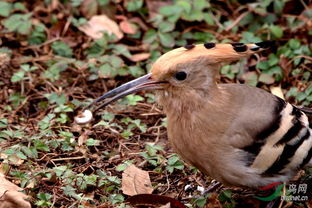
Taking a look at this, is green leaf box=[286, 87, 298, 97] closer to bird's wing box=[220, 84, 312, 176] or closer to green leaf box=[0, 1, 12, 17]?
bird's wing box=[220, 84, 312, 176]

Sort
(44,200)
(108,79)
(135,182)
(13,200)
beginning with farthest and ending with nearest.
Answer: (108,79) → (135,182) → (44,200) → (13,200)

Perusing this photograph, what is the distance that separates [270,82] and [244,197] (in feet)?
4.43

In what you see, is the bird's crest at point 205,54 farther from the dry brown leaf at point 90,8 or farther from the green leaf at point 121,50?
the dry brown leaf at point 90,8

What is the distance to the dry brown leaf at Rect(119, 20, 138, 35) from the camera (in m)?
5.21

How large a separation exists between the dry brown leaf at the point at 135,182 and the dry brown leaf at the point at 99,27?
1629 millimetres

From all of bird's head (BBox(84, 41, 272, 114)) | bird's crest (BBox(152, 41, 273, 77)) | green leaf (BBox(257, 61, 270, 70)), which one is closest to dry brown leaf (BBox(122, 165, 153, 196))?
bird's head (BBox(84, 41, 272, 114))

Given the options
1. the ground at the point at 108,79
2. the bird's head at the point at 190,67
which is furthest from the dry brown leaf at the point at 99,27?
the bird's head at the point at 190,67

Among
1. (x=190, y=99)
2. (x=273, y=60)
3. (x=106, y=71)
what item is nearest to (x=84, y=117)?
(x=106, y=71)

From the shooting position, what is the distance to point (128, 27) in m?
5.25

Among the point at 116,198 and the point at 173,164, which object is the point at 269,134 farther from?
the point at 116,198

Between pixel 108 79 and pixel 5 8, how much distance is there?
3.64ft

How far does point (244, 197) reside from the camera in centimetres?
358

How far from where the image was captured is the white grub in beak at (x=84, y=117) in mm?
4223

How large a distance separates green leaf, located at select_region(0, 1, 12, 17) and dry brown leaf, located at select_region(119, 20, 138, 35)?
3.03 ft
